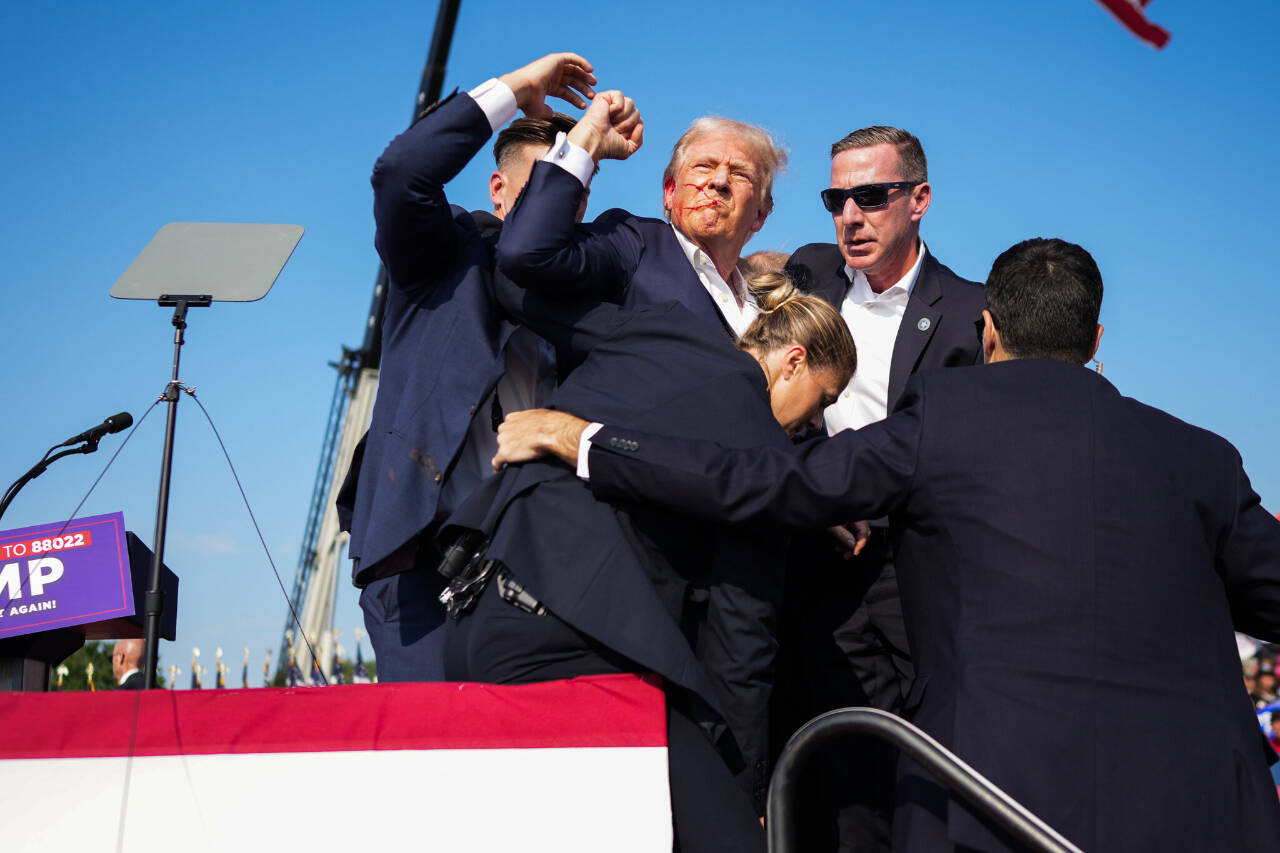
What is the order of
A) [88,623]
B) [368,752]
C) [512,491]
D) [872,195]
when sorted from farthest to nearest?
[872,195], [88,623], [512,491], [368,752]

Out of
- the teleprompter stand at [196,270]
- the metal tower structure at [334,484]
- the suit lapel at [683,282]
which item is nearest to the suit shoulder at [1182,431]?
the suit lapel at [683,282]

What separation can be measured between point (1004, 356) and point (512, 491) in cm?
116

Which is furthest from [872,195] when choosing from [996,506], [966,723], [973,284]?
[966,723]

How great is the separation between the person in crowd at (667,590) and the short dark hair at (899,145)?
7.71 feet

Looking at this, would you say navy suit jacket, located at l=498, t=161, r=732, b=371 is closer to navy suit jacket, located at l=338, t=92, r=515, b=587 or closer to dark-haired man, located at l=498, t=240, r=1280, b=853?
navy suit jacket, located at l=338, t=92, r=515, b=587

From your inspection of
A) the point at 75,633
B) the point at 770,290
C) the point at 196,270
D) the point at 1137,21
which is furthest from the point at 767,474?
the point at 75,633

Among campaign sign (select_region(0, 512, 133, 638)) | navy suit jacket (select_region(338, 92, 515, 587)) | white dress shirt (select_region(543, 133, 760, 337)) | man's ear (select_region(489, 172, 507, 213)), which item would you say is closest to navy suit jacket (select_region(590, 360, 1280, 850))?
navy suit jacket (select_region(338, 92, 515, 587))

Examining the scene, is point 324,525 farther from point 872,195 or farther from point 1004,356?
point 1004,356

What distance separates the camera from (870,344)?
4289mm

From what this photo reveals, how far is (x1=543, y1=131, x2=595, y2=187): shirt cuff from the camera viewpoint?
3176mm

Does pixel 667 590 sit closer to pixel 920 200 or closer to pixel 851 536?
pixel 851 536

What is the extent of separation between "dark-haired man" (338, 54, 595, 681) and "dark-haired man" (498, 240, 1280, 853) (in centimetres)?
59

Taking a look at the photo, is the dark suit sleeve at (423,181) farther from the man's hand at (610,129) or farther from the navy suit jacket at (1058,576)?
the navy suit jacket at (1058,576)

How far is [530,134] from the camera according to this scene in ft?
13.3
